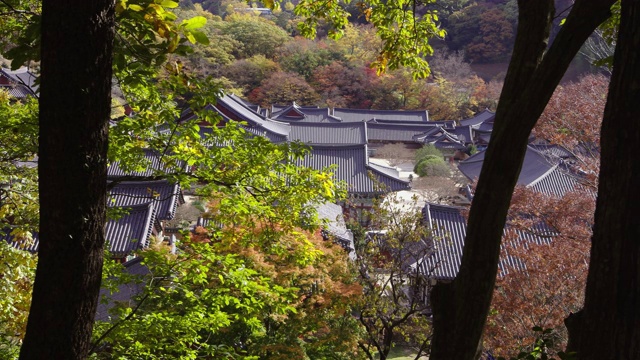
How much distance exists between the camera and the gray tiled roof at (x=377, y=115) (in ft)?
116

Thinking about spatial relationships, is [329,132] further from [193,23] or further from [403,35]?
[193,23]

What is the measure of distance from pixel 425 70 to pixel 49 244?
3062mm

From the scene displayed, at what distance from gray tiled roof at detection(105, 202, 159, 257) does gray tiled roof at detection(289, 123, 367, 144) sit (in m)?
17.8

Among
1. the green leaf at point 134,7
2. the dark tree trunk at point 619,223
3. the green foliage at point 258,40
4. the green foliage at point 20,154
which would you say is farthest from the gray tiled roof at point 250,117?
the dark tree trunk at point 619,223

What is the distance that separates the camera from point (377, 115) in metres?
35.6

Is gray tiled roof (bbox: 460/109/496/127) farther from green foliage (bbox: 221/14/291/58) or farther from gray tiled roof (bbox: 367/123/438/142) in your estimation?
green foliage (bbox: 221/14/291/58)

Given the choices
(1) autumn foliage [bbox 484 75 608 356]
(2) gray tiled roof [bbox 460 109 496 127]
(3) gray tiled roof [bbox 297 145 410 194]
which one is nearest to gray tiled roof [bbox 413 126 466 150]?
(2) gray tiled roof [bbox 460 109 496 127]

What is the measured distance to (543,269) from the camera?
306 inches

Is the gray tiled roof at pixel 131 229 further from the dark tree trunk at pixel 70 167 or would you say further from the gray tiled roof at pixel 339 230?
the dark tree trunk at pixel 70 167

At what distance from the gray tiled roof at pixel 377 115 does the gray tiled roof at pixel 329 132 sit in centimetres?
459

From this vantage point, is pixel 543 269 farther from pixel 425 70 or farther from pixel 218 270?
pixel 218 270

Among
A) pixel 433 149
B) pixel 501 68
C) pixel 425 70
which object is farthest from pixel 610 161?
pixel 501 68

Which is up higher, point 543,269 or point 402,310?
point 543,269

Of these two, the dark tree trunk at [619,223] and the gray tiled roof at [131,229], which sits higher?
the gray tiled roof at [131,229]
